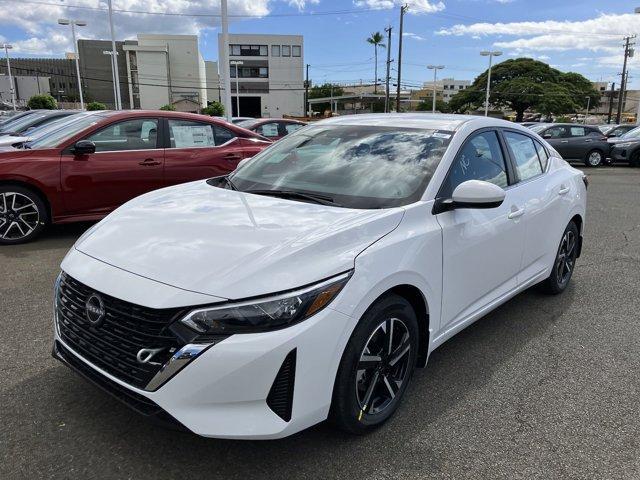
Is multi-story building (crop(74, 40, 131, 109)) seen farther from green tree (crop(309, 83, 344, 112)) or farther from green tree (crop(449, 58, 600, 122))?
green tree (crop(449, 58, 600, 122))

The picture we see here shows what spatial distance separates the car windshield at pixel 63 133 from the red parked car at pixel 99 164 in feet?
0.06

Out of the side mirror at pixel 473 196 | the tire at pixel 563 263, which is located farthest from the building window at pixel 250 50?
the side mirror at pixel 473 196

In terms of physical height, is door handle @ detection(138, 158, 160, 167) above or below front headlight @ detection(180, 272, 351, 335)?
above

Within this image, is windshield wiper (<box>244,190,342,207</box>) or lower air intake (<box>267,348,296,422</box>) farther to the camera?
windshield wiper (<box>244,190,342,207</box>)

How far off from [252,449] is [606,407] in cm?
203

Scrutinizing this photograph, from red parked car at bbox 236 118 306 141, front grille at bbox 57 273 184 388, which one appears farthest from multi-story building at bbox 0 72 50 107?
front grille at bbox 57 273 184 388

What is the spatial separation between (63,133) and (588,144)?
747 inches

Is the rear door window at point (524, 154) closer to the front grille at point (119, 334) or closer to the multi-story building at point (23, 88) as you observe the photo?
the front grille at point (119, 334)

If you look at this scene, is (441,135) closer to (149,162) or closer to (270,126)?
(149,162)

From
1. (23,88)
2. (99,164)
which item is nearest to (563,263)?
(99,164)

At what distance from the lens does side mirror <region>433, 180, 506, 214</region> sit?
2920mm

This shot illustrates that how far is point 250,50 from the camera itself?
75.6 m

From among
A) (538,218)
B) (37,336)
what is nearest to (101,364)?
(37,336)

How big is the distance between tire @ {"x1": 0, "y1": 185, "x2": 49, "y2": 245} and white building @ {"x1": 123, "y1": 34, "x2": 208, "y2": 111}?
7203cm
